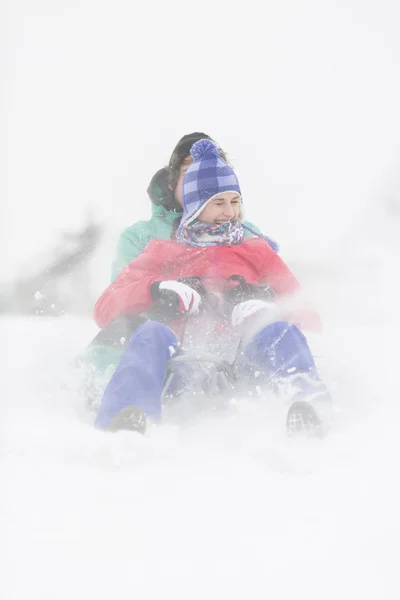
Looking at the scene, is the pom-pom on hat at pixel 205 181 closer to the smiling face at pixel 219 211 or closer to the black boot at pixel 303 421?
the smiling face at pixel 219 211

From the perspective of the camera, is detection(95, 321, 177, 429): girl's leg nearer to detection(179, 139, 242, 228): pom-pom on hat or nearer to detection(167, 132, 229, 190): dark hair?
detection(179, 139, 242, 228): pom-pom on hat

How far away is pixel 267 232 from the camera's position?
72.1 inches

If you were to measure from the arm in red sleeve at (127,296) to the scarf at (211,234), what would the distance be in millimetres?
149

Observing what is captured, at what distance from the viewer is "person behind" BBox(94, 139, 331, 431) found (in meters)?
0.96

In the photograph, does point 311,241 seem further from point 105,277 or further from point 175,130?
point 105,277

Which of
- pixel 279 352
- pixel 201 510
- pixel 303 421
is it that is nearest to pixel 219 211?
pixel 279 352

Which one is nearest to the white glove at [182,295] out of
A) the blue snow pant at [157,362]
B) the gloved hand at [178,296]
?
the gloved hand at [178,296]

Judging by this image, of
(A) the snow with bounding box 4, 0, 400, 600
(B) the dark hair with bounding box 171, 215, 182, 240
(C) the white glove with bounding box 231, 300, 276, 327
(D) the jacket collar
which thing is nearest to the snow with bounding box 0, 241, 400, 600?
(A) the snow with bounding box 4, 0, 400, 600

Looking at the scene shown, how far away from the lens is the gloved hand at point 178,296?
1193mm

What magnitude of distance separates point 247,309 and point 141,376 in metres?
0.33

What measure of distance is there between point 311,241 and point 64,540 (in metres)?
1.58

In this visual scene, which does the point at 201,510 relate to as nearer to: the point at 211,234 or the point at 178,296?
the point at 178,296

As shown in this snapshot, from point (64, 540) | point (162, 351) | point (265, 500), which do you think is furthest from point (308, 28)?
point (64, 540)

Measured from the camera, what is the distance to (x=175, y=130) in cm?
193
